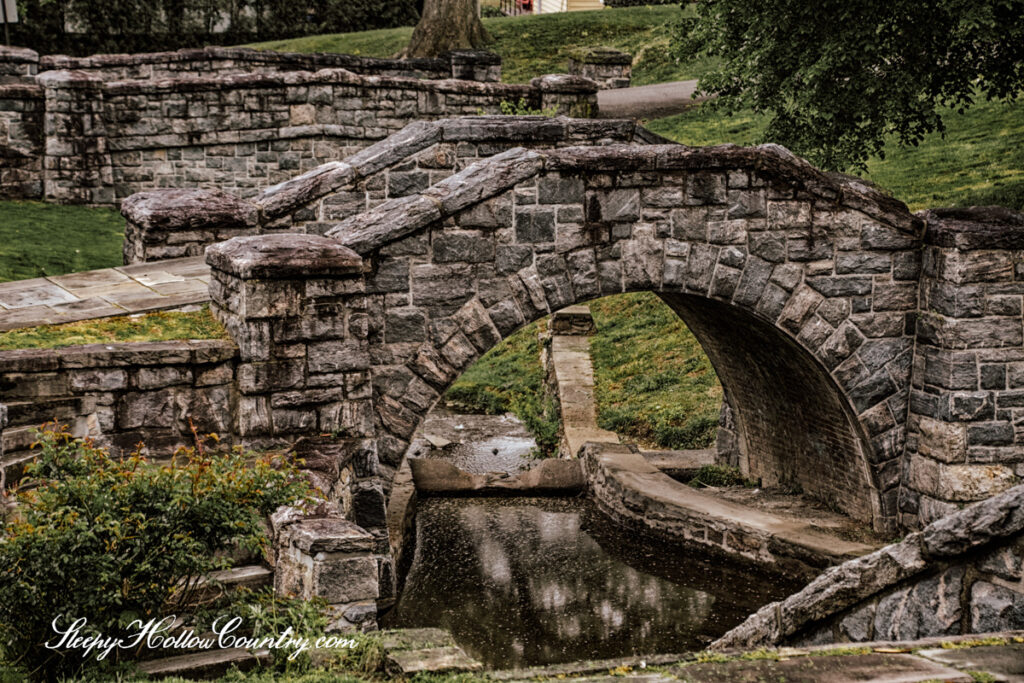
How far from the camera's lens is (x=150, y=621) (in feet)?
16.1

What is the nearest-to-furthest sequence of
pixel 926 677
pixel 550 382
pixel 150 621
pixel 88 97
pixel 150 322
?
pixel 926 677 < pixel 150 621 < pixel 150 322 < pixel 88 97 < pixel 550 382

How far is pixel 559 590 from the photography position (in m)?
10.4

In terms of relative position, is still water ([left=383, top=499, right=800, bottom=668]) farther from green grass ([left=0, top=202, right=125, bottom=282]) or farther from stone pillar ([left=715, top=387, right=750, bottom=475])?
green grass ([left=0, top=202, right=125, bottom=282])

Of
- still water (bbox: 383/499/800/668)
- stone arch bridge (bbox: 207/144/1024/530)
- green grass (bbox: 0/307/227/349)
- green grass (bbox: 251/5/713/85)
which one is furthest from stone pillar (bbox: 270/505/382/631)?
green grass (bbox: 251/5/713/85)

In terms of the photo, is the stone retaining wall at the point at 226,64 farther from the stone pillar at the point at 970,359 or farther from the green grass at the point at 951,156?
the stone pillar at the point at 970,359

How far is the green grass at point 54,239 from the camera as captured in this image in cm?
1203

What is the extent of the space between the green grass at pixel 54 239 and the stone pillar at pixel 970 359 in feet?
28.2

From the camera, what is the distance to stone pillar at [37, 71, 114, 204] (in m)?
15.9

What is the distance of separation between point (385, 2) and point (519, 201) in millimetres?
→ 25150

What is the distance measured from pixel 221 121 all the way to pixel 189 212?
578 cm

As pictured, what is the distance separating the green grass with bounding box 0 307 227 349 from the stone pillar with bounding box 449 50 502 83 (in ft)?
44.1

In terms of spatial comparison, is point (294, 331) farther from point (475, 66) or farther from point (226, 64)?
point (475, 66)

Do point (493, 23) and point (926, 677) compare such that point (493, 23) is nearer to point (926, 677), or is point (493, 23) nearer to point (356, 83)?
point (356, 83)

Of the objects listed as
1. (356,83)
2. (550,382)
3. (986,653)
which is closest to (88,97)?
(356,83)
